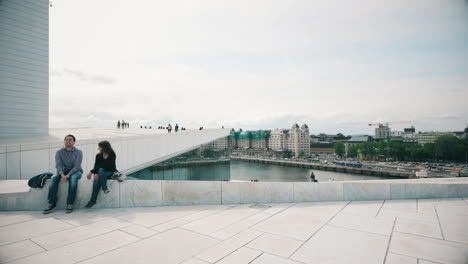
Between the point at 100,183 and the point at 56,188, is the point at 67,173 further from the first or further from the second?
the point at 100,183

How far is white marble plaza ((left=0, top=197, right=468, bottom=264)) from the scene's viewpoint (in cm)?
305

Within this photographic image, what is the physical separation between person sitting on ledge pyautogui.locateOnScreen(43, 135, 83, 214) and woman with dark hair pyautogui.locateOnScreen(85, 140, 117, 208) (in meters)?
0.32

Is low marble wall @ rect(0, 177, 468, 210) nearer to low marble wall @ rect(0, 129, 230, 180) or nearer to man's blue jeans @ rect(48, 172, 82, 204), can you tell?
man's blue jeans @ rect(48, 172, 82, 204)

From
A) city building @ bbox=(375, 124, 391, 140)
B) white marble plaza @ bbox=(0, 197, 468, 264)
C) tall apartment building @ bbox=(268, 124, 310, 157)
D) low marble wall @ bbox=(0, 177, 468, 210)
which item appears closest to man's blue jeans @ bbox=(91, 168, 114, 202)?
low marble wall @ bbox=(0, 177, 468, 210)

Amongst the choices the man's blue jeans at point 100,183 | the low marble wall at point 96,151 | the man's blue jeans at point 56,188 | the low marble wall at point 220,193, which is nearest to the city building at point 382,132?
the low marble wall at point 96,151

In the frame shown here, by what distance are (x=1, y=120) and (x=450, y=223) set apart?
19.0 meters

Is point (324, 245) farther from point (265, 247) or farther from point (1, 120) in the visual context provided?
point (1, 120)

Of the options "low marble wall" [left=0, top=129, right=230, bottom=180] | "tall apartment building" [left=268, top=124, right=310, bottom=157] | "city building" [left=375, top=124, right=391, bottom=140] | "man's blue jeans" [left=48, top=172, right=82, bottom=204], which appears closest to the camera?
"man's blue jeans" [left=48, top=172, right=82, bottom=204]

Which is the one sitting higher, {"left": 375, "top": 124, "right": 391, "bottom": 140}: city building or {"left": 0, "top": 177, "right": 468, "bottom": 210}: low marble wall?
{"left": 375, "top": 124, "right": 391, "bottom": 140}: city building

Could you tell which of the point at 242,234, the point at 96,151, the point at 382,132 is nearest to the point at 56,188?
the point at 242,234

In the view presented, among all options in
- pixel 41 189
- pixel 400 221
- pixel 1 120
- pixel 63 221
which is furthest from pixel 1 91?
pixel 400 221

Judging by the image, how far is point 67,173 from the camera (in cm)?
553

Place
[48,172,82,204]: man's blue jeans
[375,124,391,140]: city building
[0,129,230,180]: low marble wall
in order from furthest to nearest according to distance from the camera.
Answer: [375,124,391,140]: city building → [0,129,230,180]: low marble wall → [48,172,82,204]: man's blue jeans

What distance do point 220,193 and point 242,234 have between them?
2.00 meters
